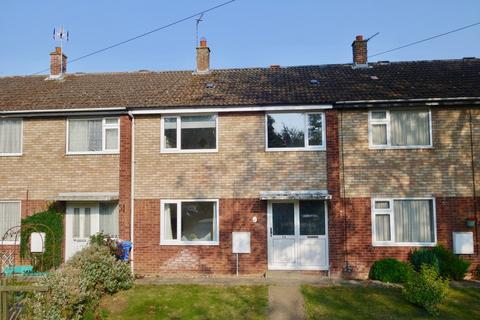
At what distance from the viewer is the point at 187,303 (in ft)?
35.7

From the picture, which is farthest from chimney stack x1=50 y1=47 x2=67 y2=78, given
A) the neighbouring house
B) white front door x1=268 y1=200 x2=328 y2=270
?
white front door x1=268 y1=200 x2=328 y2=270

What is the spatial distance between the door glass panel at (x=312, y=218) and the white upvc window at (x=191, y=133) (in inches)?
141

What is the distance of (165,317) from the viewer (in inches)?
396

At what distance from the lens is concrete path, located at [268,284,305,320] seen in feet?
33.4

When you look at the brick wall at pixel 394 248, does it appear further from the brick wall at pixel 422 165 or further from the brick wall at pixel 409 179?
the brick wall at pixel 422 165

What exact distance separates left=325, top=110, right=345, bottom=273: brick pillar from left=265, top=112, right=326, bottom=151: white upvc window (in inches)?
11.6

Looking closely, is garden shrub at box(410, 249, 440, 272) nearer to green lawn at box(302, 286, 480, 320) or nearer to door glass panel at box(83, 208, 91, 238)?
green lawn at box(302, 286, 480, 320)

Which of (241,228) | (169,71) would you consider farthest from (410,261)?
(169,71)

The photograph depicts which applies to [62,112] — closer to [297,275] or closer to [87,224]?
[87,224]

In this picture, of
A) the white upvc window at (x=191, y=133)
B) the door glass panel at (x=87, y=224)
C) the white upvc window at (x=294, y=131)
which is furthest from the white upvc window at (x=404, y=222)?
the door glass panel at (x=87, y=224)

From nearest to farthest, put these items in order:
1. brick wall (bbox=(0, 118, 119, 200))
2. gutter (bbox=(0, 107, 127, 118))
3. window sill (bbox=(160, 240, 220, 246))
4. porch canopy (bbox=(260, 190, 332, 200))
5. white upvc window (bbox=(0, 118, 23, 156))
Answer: porch canopy (bbox=(260, 190, 332, 200)) → window sill (bbox=(160, 240, 220, 246)) → gutter (bbox=(0, 107, 127, 118)) → brick wall (bbox=(0, 118, 119, 200)) → white upvc window (bbox=(0, 118, 23, 156))

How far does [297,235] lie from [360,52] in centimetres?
865

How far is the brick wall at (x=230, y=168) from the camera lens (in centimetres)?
1419

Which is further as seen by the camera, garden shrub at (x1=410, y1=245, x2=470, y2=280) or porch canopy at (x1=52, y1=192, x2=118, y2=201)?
porch canopy at (x1=52, y1=192, x2=118, y2=201)
